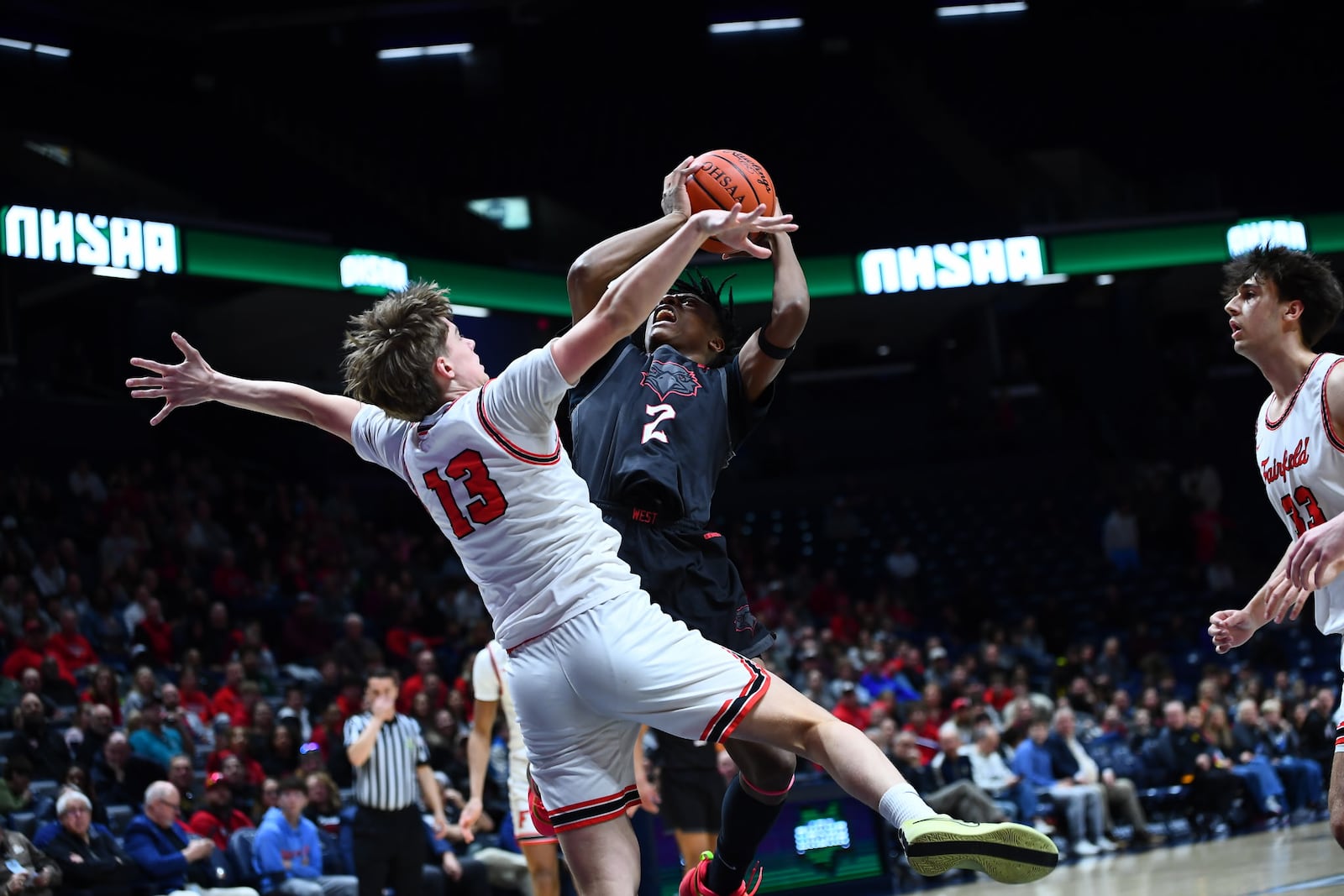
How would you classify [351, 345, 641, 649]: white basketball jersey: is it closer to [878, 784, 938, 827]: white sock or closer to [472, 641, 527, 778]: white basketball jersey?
[878, 784, 938, 827]: white sock

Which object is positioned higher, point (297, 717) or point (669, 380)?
point (669, 380)

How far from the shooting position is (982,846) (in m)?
3.21

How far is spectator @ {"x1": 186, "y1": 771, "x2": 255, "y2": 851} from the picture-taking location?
916cm

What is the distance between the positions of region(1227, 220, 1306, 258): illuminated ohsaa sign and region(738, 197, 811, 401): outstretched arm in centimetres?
1616

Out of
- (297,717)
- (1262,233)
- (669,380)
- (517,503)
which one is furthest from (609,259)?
(1262,233)

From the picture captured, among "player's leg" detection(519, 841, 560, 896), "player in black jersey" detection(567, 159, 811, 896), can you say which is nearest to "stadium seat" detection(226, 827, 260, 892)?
"player's leg" detection(519, 841, 560, 896)

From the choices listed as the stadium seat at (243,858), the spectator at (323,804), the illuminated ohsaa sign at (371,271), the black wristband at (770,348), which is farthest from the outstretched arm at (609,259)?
the illuminated ohsaa sign at (371,271)

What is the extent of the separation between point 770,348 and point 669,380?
348 mm

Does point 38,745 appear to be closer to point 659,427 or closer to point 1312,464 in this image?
point 659,427

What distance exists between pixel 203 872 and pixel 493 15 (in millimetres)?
16139

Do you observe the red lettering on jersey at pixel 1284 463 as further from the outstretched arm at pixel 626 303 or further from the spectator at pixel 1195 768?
the spectator at pixel 1195 768

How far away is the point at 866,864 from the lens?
981 cm

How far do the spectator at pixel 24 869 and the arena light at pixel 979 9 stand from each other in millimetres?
18582

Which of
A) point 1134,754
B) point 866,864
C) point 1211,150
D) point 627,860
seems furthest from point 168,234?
point 1211,150
